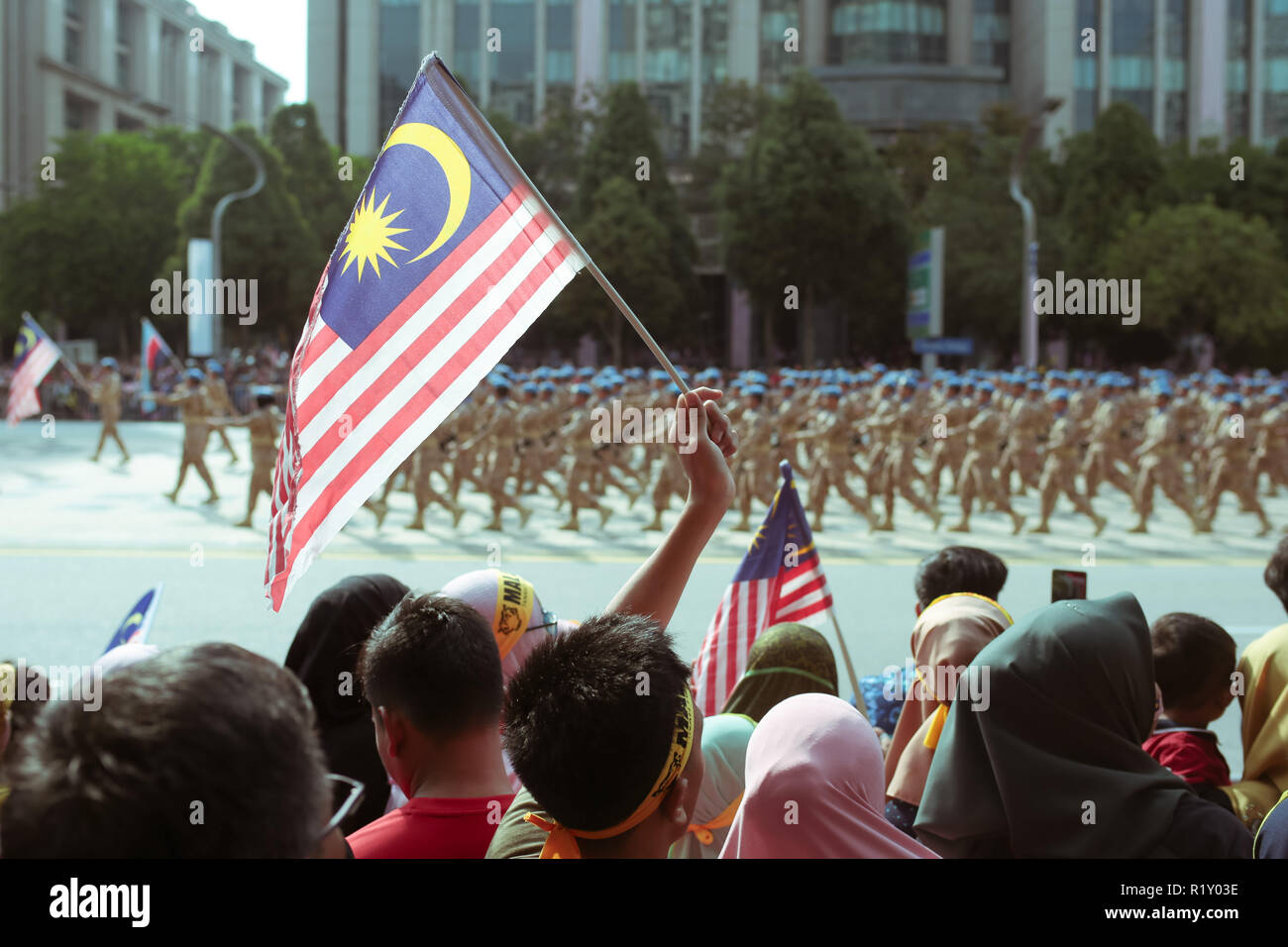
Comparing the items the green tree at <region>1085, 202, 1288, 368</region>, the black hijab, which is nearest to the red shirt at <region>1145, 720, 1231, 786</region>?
the black hijab

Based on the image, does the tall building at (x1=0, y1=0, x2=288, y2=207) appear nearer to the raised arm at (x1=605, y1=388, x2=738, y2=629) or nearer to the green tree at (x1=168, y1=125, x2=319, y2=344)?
the green tree at (x1=168, y1=125, x2=319, y2=344)

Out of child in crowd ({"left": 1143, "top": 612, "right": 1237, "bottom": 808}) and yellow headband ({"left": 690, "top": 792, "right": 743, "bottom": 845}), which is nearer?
yellow headband ({"left": 690, "top": 792, "right": 743, "bottom": 845})

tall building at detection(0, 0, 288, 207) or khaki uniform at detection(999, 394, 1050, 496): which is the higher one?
tall building at detection(0, 0, 288, 207)

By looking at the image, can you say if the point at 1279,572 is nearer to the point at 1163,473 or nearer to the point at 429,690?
the point at 429,690

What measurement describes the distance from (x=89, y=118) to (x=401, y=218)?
65595mm

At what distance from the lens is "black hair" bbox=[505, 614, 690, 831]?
1.94 meters

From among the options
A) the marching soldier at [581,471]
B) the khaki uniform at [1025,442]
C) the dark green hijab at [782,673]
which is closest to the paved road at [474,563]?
the marching soldier at [581,471]

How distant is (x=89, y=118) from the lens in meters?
61.4

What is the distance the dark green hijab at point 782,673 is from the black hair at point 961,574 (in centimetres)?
72

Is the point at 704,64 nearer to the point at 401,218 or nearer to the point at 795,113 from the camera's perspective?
the point at 795,113

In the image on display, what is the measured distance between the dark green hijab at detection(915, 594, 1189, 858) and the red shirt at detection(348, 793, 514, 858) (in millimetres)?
886

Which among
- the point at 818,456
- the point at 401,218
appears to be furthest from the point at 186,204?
the point at 401,218

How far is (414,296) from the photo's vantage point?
3.50 m

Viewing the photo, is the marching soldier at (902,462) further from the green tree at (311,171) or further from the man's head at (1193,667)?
the green tree at (311,171)
